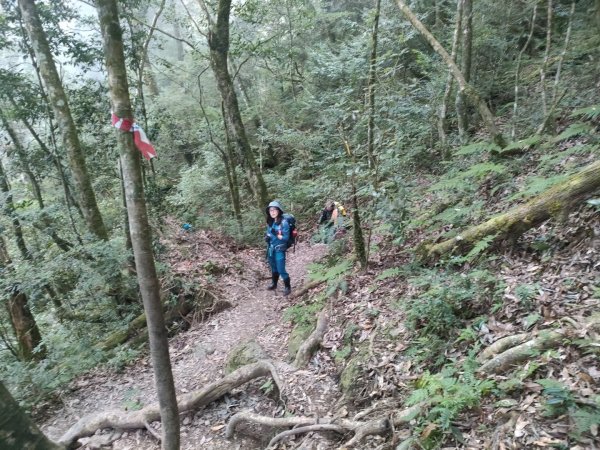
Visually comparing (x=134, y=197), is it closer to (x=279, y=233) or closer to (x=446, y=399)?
(x=446, y=399)

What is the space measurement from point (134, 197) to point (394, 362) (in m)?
3.33

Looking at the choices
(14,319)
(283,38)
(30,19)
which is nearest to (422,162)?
(30,19)

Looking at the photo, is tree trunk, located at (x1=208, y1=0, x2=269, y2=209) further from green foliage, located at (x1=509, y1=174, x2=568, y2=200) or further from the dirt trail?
green foliage, located at (x1=509, y1=174, x2=568, y2=200)

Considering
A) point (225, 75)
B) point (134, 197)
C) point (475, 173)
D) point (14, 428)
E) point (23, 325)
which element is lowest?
point (23, 325)

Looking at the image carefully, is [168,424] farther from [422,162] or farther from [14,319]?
[422,162]

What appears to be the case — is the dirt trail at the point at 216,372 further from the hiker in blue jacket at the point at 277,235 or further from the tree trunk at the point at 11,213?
the tree trunk at the point at 11,213

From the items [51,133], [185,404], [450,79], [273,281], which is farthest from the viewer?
[51,133]

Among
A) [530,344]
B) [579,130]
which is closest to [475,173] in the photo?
[579,130]

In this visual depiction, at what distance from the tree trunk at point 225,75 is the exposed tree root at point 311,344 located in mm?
6504

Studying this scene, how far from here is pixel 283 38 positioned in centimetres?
2073

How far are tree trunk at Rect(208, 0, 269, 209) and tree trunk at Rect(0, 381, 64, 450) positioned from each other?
9.25 metres

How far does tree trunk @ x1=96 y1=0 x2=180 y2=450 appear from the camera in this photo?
3.34 m

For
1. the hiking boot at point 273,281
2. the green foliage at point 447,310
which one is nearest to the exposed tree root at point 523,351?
the green foliage at point 447,310

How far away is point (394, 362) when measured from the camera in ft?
14.9
